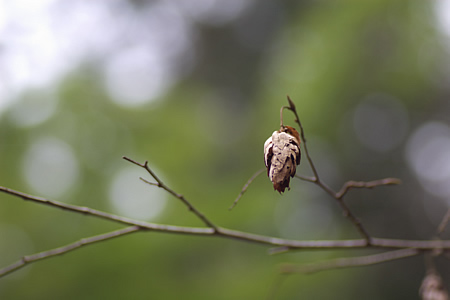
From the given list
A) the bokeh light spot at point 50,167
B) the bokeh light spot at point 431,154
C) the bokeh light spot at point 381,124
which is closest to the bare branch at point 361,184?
the bokeh light spot at point 50,167

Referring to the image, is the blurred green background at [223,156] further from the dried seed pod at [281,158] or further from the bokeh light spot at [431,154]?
the dried seed pod at [281,158]

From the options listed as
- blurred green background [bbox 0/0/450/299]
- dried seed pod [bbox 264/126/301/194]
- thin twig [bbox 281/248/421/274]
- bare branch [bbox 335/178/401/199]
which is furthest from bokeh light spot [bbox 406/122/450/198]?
dried seed pod [bbox 264/126/301/194]

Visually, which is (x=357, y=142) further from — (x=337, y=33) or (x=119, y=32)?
(x=119, y=32)

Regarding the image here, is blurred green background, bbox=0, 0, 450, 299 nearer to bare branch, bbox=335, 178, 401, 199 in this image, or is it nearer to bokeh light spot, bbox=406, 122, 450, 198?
bokeh light spot, bbox=406, 122, 450, 198

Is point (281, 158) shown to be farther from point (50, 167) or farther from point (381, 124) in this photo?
point (381, 124)

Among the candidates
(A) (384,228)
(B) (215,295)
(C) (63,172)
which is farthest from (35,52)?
(A) (384,228)
